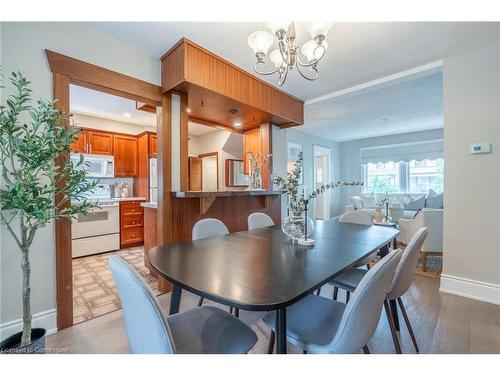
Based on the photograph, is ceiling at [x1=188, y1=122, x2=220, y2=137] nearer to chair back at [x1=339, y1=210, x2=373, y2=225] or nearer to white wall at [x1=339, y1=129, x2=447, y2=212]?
chair back at [x1=339, y1=210, x2=373, y2=225]

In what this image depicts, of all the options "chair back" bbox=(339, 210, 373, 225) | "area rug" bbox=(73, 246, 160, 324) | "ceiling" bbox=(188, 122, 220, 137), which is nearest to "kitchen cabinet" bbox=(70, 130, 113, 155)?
"ceiling" bbox=(188, 122, 220, 137)

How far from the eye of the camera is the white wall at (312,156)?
584cm

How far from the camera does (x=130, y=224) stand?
4.21 m

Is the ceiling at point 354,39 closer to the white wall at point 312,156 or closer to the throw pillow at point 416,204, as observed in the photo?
the white wall at point 312,156

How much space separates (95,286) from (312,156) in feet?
18.0

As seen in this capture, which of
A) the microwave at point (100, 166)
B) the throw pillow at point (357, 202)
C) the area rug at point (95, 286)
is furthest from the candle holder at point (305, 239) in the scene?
the throw pillow at point (357, 202)

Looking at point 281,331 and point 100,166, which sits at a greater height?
point 100,166

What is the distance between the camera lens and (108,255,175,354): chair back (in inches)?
29.3

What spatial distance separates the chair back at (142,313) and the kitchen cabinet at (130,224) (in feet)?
12.2

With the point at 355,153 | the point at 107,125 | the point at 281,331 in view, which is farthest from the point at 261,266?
the point at 355,153

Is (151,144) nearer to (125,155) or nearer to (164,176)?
(125,155)
